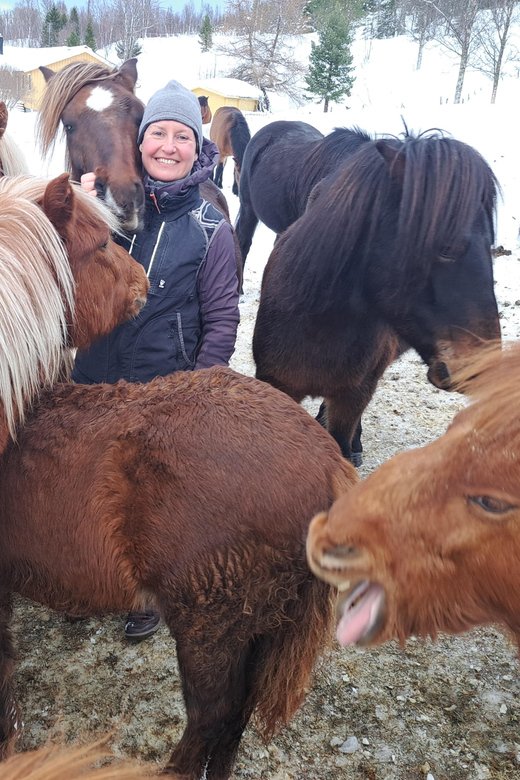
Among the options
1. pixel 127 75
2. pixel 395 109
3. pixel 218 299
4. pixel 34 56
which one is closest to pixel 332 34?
pixel 395 109

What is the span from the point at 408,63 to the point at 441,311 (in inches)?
1616

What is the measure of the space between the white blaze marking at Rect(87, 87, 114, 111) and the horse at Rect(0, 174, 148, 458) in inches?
49.2

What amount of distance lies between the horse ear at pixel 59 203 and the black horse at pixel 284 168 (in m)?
2.57

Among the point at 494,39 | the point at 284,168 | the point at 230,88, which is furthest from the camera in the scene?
the point at 230,88

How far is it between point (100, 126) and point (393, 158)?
4.97 feet

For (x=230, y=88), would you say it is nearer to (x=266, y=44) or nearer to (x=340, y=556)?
(x=266, y=44)

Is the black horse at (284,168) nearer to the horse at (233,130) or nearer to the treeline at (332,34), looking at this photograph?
A: the horse at (233,130)

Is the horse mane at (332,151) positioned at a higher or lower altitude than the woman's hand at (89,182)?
higher

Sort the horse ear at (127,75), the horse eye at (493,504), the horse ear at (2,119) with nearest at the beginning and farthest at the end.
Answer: the horse eye at (493,504)
the horse ear at (2,119)
the horse ear at (127,75)

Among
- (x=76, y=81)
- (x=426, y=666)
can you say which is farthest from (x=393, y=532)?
(x=76, y=81)

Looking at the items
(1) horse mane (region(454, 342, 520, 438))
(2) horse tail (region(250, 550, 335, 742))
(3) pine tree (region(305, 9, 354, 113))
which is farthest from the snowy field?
(3) pine tree (region(305, 9, 354, 113))

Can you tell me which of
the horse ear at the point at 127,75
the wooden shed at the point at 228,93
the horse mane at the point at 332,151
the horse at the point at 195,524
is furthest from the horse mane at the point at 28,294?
the wooden shed at the point at 228,93

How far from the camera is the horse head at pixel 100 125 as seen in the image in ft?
8.02

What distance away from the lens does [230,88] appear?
95.0ft
